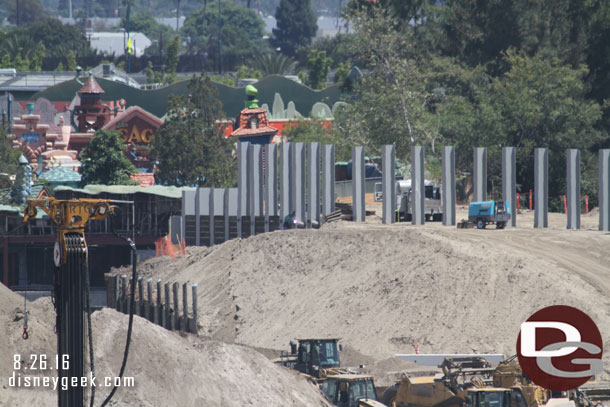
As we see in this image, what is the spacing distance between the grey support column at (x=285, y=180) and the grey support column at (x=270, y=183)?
1.03m

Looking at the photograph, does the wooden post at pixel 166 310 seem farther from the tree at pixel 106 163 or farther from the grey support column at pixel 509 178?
the tree at pixel 106 163

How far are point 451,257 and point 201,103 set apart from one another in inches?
1795

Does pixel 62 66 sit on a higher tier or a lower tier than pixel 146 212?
higher

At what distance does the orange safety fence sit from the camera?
74.0 m

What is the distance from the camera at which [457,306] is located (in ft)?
178

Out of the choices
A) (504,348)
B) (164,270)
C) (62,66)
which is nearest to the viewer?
(504,348)

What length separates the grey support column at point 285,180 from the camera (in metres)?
69.1

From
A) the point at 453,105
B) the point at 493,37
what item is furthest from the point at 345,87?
the point at 453,105

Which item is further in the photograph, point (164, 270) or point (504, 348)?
point (164, 270)

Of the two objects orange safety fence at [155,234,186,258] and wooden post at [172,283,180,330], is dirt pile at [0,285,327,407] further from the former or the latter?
orange safety fence at [155,234,186,258]

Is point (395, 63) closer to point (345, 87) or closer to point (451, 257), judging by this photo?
point (345, 87)

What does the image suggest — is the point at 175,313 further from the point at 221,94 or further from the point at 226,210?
the point at 221,94

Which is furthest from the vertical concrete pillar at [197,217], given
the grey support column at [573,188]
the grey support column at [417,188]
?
the grey support column at [573,188]

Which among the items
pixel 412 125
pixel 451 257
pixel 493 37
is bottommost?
pixel 451 257
